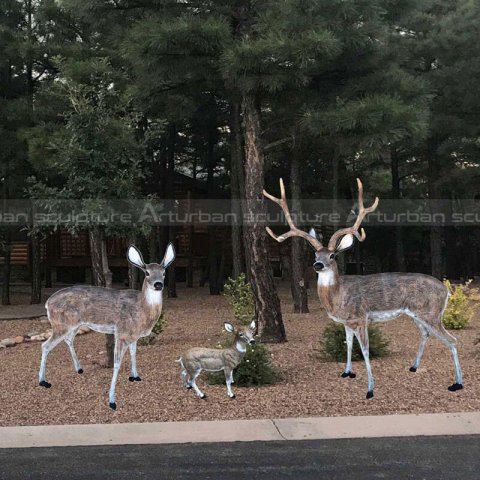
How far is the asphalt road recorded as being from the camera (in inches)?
164

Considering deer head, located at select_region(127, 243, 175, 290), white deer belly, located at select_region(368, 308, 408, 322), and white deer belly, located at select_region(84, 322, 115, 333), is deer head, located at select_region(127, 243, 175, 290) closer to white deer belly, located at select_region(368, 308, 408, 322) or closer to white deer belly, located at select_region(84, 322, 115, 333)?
white deer belly, located at select_region(84, 322, 115, 333)

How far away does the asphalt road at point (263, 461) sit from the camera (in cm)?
417

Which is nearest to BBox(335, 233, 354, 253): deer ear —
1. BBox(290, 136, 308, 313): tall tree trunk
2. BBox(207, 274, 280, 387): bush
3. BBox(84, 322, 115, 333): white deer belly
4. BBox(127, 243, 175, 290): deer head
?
BBox(127, 243, 175, 290): deer head

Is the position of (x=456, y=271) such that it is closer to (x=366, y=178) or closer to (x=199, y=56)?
(x=366, y=178)

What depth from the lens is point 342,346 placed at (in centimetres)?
743

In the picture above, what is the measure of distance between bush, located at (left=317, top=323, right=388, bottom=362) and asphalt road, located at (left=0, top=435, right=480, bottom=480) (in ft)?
8.26

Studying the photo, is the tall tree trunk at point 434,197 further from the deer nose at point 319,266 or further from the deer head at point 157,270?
the deer head at point 157,270

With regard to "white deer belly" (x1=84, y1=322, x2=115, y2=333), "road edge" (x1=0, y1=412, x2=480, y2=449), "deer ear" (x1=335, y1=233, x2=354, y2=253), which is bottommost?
"road edge" (x1=0, y1=412, x2=480, y2=449)

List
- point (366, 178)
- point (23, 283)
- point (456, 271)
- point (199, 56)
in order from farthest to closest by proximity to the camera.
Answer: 1. point (456, 271)
2. point (23, 283)
3. point (366, 178)
4. point (199, 56)

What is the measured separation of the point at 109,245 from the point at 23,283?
420 centimetres

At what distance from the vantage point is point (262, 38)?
23.8ft

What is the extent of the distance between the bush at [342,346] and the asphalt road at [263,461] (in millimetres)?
2519

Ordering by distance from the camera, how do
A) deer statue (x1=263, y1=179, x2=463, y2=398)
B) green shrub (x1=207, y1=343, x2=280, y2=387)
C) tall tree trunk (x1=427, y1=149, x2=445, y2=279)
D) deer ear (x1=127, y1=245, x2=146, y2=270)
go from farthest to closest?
tall tree trunk (x1=427, y1=149, x2=445, y2=279), green shrub (x1=207, y1=343, x2=280, y2=387), deer statue (x1=263, y1=179, x2=463, y2=398), deer ear (x1=127, y1=245, x2=146, y2=270)

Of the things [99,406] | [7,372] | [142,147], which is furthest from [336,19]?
[7,372]
